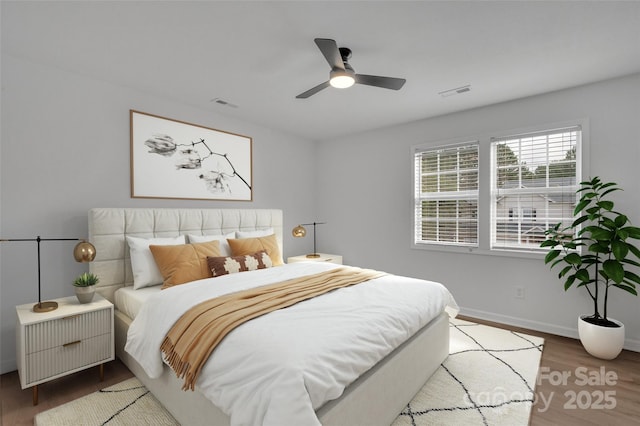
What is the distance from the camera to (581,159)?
10.2 ft

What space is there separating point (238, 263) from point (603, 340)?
10.8ft

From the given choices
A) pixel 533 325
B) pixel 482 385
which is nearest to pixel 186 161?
pixel 482 385

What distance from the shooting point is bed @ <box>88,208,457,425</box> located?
155cm

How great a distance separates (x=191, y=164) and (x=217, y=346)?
8.34ft

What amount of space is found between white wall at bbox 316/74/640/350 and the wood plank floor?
24.8 inches

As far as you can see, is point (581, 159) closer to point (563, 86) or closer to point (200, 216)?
point (563, 86)

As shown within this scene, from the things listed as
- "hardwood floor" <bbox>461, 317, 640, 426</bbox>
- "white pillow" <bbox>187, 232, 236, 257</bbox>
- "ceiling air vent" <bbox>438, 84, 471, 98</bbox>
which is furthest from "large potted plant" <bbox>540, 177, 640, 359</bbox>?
"white pillow" <bbox>187, 232, 236, 257</bbox>

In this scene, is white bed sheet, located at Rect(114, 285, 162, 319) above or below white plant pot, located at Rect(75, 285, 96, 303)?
below

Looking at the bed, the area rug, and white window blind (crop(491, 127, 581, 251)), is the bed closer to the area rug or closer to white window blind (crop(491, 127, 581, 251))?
the area rug

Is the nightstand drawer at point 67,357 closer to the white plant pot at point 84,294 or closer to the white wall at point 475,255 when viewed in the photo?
the white plant pot at point 84,294

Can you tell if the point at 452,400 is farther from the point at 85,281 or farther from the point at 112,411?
the point at 85,281

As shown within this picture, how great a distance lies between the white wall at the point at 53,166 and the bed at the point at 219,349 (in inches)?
10.1

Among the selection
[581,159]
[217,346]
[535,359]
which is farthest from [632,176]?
[217,346]

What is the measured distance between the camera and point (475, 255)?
3738mm
